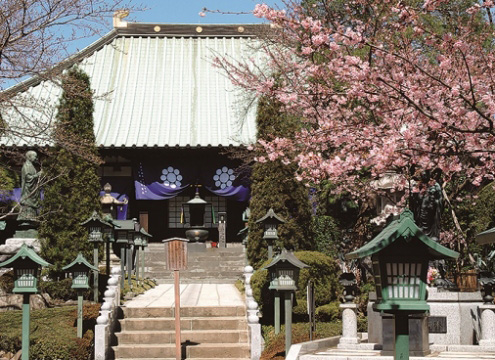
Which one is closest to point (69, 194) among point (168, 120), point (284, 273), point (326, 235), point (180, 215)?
point (326, 235)

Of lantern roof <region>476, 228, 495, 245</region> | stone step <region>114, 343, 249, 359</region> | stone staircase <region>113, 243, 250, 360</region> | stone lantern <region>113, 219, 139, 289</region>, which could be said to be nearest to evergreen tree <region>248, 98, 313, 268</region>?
stone staircase <region>113, 243, 250, 360</region>

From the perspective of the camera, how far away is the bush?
1545cm

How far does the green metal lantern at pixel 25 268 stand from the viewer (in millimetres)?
12062

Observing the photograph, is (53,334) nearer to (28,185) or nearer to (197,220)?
(28,185)

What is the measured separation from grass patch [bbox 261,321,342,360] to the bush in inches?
22.4

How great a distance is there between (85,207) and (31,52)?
22.3ft

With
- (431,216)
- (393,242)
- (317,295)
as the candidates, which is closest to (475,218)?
(317,295)

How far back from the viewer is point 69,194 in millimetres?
19328

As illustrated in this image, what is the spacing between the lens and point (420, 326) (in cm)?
1070

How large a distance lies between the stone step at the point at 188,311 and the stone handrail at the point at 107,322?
1.09 ft

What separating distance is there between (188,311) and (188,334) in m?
0.86

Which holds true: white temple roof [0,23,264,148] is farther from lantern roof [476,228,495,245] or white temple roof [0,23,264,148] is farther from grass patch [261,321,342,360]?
lantern roof [476,228,495,245]

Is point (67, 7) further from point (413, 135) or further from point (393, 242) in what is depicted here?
point (393, 242)

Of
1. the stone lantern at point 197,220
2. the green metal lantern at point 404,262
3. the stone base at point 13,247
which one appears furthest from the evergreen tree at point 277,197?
the green metal lantern at point 404,262
